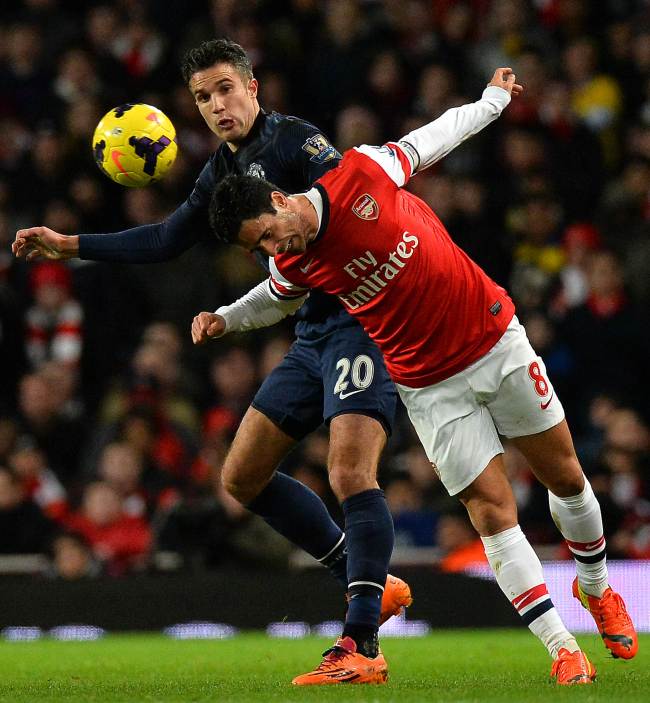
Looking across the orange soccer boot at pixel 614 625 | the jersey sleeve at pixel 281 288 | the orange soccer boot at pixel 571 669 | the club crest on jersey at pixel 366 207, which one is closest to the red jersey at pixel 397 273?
the club crest on jersey at pixel 366 207

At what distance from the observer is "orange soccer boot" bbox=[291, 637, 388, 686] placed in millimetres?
5031

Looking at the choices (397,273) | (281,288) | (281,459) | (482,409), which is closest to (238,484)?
(281,459)

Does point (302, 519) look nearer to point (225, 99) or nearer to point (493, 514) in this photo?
point (493, 514)

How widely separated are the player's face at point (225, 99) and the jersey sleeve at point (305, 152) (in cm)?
17

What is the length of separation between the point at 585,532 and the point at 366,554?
0.87 meters

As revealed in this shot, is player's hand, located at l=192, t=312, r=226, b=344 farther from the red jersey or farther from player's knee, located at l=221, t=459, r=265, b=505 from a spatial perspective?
player's knee, located at l=221, t=459, r=265, b=505

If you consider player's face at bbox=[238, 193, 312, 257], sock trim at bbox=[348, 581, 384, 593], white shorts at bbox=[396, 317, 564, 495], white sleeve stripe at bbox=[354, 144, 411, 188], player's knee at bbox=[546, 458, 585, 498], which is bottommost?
sock trim at bbox=[348, 581, 384, 593]

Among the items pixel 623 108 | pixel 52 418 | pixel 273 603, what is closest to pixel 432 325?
pixel 273 603

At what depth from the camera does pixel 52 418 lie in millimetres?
10508

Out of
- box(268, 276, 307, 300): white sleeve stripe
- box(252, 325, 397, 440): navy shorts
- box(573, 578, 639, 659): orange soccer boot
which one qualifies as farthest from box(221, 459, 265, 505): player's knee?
box(573, 578, 639, 659): orange soccer boot

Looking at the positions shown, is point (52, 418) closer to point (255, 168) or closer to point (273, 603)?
point (273, 603)

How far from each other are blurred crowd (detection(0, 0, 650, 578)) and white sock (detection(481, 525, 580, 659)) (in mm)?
3793

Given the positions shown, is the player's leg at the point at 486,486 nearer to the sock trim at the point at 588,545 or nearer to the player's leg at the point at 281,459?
the sock trim at the point at 588,545

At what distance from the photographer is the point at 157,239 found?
5766 mm
